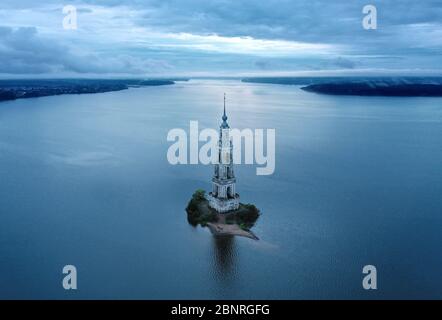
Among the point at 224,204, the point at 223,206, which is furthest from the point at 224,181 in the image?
the point at 223,206

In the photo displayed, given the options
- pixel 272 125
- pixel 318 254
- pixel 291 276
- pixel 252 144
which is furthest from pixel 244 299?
pixel 272 125

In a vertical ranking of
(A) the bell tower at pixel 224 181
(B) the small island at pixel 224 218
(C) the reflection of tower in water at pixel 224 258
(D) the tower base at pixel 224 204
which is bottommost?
(C) the reflection of tower in water at pixel 224 258

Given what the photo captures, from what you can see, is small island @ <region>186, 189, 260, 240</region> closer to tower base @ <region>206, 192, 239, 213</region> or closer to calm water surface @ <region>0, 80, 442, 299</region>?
tower base @ <region>206, 192, 239, 213</region>

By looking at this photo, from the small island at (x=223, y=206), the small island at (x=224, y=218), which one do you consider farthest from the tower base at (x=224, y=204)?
the small island at (x=224, y=218)

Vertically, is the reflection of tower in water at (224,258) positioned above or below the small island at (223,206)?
below

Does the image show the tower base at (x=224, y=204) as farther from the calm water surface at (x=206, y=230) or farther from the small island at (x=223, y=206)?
the calm water surface at (x=206, y=230)

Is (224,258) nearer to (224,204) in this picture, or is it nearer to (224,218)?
(224,218)
